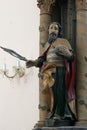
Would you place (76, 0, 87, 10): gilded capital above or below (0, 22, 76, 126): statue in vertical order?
above

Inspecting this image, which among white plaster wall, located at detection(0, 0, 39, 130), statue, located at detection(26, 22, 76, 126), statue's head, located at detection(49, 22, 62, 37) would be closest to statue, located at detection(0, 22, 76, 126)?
statue, located at detection(26, 22, 76, 126)

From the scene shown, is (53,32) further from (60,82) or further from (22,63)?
(22,63)

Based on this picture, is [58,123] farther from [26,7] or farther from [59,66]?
[26,7]

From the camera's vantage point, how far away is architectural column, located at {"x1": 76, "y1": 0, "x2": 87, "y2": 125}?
5031 millimetres

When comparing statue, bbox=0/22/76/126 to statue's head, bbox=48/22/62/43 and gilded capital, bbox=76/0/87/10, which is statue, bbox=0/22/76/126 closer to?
statue's head, bbox=48/22/62/43

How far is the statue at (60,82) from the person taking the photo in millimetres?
5016

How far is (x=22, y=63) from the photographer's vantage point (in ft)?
22.4

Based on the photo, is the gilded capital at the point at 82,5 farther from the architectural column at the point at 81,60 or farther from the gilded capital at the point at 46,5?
the gilded capital at the point at 46,5

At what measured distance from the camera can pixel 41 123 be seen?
524cm

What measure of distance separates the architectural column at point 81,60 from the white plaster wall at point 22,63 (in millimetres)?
1499

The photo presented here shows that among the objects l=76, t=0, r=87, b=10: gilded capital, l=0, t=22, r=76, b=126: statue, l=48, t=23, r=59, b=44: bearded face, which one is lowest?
l=0, t=22, r=76, b=126: statue

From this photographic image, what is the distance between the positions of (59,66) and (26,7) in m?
2.02

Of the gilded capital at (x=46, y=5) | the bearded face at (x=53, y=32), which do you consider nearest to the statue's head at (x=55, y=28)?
the bearded face at (x=53, y=32)

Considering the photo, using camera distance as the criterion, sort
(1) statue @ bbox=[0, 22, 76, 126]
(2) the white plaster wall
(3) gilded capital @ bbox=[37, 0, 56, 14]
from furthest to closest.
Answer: (2) the white plaster wall, (3) gilded capital @ bbox=[37, 0, 56, 14], (1) statue @ bbox=[0, 22, 76, 126]
